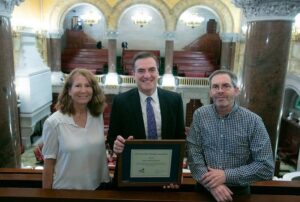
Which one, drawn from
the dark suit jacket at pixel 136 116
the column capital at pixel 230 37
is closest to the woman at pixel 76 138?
the dark suit jacket at pixel 136 116

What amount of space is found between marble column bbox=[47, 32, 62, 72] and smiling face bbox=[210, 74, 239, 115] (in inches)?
558

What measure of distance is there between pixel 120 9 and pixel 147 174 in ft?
44.9

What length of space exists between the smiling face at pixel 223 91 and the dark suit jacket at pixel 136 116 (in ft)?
1.25

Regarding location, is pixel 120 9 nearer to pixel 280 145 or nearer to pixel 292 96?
pixel 292 96

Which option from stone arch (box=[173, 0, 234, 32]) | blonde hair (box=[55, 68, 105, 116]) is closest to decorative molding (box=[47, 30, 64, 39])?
stone arch (box=[173, 0, 234, 32])

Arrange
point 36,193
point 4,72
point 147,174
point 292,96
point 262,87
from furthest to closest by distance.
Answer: point 292,96 < point 262,87 < point 4,72 < point 147,174 < point 36,193

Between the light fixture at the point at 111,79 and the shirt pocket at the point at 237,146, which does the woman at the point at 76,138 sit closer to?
the shirt pocket at the point at 237,146

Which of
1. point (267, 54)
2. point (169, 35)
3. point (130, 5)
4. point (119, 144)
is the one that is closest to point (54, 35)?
point (130, 5)

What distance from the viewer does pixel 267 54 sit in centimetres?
433

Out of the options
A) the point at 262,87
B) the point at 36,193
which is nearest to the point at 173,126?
the point at 36,193

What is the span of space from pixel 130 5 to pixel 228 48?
549cm

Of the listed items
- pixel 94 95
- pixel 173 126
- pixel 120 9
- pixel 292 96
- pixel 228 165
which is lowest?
pixel 292 96

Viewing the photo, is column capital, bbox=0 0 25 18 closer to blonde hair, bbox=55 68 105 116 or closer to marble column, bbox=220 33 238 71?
blonde hair, bbox=55 68 105 116

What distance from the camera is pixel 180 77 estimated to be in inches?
603
